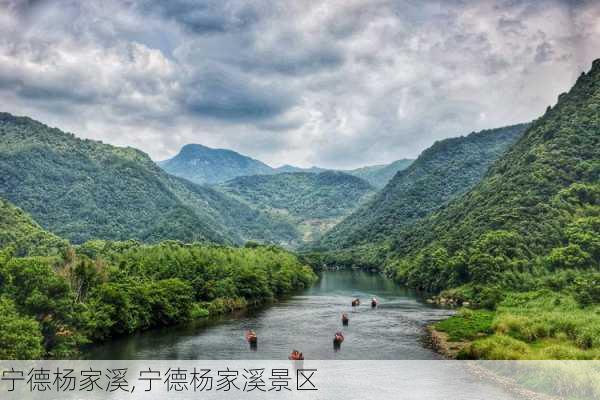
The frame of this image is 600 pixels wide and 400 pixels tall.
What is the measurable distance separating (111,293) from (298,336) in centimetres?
2961

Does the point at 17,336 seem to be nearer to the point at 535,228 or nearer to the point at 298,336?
the point at 298,336

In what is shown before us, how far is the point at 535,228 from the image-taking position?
445 feet

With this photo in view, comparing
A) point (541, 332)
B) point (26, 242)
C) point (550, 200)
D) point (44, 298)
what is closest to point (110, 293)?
point (44, 298)

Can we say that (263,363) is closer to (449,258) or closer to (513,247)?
(513,247)

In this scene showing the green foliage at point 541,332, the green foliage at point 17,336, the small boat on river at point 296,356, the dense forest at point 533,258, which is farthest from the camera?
the dense forest at point 533,258

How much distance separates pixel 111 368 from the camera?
212 ft

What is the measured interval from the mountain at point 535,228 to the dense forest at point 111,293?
163 ft

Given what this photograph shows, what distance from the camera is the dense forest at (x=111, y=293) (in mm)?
62400

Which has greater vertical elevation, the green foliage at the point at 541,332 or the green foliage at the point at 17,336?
the green foliage at the point at 17,336

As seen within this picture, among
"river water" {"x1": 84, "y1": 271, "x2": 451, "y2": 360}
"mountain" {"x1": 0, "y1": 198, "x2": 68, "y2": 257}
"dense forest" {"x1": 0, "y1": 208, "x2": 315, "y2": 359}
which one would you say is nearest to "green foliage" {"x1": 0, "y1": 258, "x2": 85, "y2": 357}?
"dense forest" {"x1": 0, "y1": 208, "x2": 315, "y2": 359}

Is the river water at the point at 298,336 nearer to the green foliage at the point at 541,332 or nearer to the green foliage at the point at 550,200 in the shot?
the green foliage at the point at 541,332

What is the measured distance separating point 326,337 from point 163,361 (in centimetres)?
2843

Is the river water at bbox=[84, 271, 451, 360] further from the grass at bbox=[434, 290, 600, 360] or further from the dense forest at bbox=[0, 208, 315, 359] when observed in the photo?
the grass at bbox=[434, 290, 600, 360]

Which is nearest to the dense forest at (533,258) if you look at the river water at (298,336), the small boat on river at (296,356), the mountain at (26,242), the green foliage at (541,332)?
the green foliage at (541,332)
